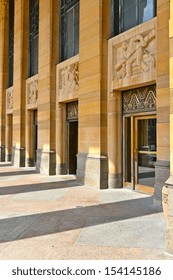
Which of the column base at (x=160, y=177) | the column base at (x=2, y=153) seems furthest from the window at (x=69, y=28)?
the column base at (x=2, y=153)

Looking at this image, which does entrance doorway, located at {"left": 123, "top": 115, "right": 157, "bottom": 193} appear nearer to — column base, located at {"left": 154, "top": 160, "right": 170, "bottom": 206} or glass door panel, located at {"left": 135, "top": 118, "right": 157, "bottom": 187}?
glass door panel, located at {"left": 135, "top": 118, "right": 157, "bottom": 187}

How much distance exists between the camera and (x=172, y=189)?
3719mm

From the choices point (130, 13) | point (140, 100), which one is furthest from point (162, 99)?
point (130, 13)

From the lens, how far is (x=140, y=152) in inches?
325

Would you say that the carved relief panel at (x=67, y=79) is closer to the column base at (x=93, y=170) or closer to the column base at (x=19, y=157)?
the column base at (x=93, y=170)

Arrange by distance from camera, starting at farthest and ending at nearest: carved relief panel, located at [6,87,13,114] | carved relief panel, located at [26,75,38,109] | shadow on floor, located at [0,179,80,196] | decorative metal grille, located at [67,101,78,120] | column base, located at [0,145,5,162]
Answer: column base, located at [0,145,5,162], carved relief panel, located at [6,87,13,114], carved relief panel, located at [26,75,38,109], decorative metal grille, located at [67,101,78,120], shadow on floor, located at [0,179,80,196]

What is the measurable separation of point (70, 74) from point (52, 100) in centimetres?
170

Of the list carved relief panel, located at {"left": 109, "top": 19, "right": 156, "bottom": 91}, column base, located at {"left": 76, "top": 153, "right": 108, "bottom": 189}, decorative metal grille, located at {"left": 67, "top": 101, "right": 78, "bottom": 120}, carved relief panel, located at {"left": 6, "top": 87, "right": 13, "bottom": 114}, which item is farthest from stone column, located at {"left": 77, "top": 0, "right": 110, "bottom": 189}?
carved relief panel, located at {"left": 6, "top": 87, "right": 13, "bottom": 114}

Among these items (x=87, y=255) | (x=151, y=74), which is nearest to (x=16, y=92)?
(x=151, y=74)

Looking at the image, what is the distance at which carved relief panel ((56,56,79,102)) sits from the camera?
1088 centimetres

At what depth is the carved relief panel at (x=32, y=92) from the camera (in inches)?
575

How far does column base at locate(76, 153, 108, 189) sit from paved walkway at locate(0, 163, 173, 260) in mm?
606

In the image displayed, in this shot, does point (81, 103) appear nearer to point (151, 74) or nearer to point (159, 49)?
point (151, 74)

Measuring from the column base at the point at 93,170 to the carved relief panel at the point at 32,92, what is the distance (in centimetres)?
616
